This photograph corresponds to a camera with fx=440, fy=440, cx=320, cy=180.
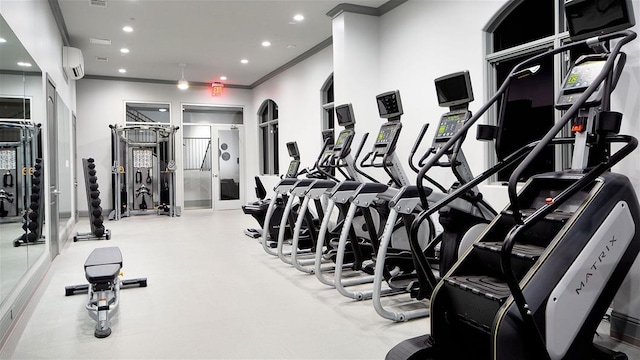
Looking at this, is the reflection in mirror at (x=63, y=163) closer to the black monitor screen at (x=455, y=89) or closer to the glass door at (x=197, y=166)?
the glass door at (x=197, y=166)

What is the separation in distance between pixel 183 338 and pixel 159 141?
333 inches

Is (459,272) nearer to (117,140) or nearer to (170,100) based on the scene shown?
(117,140)

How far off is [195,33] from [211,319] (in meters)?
5.45

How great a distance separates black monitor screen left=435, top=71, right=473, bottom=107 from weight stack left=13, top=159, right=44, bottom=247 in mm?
3868

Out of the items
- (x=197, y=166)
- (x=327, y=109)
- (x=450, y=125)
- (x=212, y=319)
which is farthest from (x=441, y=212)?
(x=197, y=166)

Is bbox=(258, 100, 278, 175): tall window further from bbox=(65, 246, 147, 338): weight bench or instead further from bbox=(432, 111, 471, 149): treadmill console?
bbox=(432, 111, 471, 149): treadmill console

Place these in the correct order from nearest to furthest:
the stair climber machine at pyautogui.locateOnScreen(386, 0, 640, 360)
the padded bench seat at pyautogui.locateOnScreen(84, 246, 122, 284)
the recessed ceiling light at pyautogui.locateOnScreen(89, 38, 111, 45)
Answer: the stair climber machine at pyautogui.locateOnScreen(386, 0, 640, 360)
the padded bench seat at pyautogui.locateOnScreen(84, 246, 122, 284)
the recessed ceiling light at pyautogui.locateOnScreen(89, 38, 111, 45)

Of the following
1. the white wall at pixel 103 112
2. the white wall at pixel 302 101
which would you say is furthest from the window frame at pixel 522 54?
the white wall at pixel 103 112

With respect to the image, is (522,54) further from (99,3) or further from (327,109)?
(99,3)

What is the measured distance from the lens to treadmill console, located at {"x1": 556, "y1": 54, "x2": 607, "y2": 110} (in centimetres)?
272

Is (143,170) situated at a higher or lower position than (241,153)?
lower

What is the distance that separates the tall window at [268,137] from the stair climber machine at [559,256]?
28.3ft

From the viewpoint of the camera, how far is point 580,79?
2775 mm

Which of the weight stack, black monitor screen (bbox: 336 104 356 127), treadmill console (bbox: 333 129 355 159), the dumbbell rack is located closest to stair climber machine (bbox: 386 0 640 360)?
treadmill console (bbox: 333 129 355 159)
